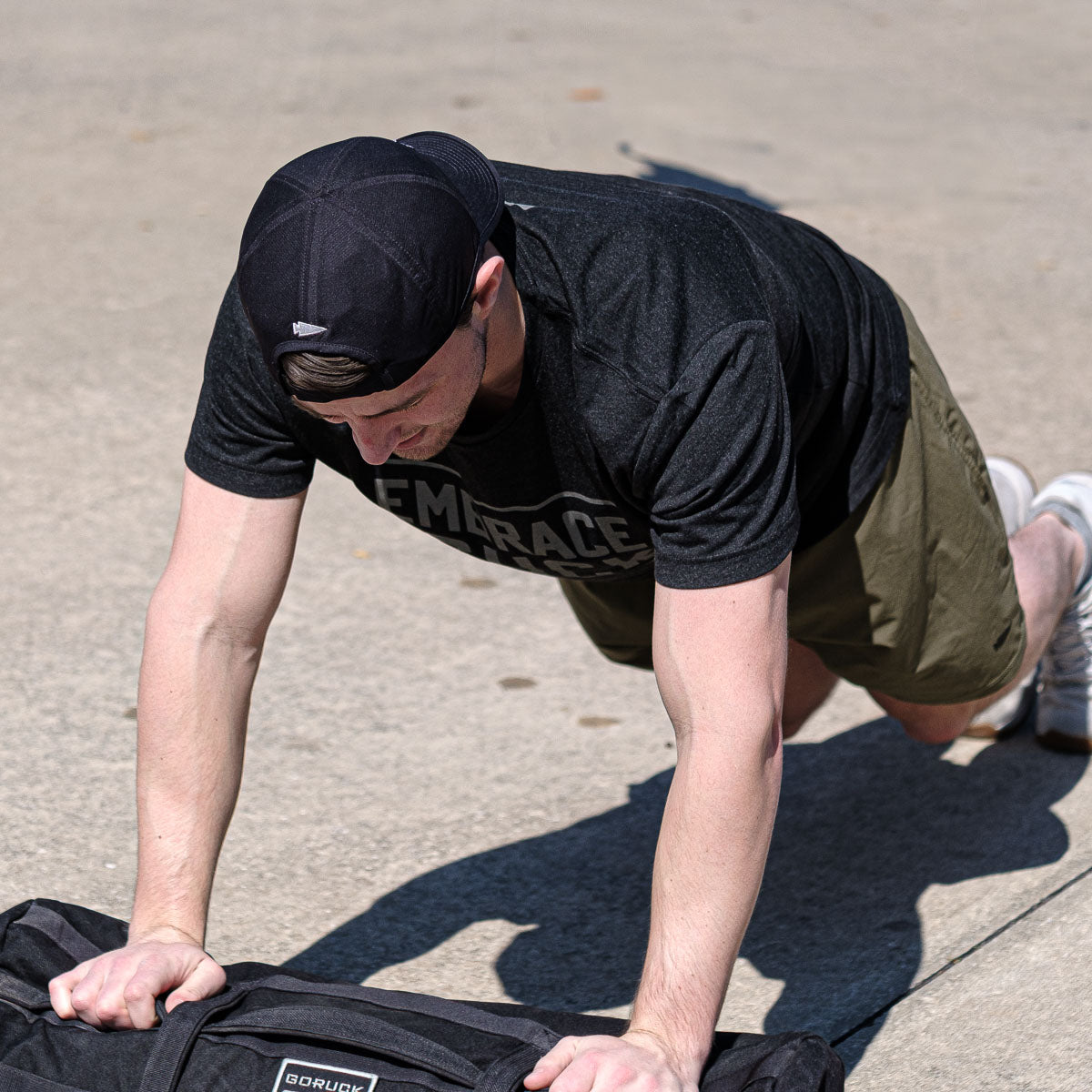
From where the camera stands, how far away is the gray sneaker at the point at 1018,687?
344 centimetres

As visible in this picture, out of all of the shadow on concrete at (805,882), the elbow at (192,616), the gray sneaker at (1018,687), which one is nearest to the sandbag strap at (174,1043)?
the elbow at (192,616)

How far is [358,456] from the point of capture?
2.30m

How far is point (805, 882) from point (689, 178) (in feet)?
14.9

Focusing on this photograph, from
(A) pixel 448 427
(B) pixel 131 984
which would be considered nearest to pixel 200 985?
(B) pixel 131 984

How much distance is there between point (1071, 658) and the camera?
3404 mm

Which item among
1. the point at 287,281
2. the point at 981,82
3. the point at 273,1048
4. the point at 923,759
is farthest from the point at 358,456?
the point at 981,82

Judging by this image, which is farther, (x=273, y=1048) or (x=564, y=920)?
(x=564, y=920)

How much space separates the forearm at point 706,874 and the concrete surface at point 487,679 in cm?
57

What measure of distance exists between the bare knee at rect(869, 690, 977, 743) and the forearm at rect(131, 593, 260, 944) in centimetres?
130

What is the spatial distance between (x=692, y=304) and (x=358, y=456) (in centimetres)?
56

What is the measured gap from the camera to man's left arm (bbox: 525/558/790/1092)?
1963 millimetres

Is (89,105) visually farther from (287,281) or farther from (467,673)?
(287,281)

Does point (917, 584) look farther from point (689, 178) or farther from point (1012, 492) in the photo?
point (689, 178)

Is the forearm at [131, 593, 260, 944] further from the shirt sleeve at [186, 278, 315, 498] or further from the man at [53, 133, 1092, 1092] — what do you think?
the shirt sleeve at [186, 278, 315, 498]
